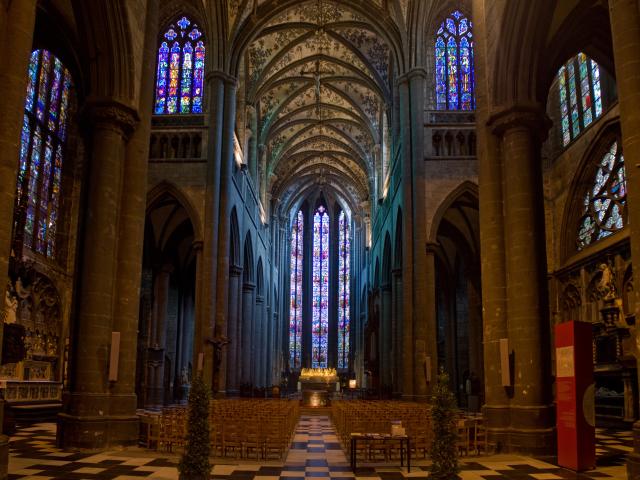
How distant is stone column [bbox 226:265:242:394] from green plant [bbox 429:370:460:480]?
21.0 metres

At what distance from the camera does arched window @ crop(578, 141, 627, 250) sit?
20281 millimetres

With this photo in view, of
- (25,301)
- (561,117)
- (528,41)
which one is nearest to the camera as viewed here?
(528,41)

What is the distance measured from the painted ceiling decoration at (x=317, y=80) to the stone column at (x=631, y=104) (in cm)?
2194

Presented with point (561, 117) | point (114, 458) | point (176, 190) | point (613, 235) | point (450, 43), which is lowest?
point (114, 458)

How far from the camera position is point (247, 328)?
1433 inches

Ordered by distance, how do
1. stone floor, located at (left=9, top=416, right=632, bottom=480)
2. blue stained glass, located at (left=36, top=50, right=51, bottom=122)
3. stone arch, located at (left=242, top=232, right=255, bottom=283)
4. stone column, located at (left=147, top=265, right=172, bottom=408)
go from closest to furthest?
stone floor, located at (left=9, top=416, right=632, bottom=480) < blue stained glass, located at (left=36, top=50, right=51, bottom=122) < stone column, located at (left=147, top=265, right=172, bottom=408) < stone arch, located at (left=242, top=232, right=255, bottom=283)

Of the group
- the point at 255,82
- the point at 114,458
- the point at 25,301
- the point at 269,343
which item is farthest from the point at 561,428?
the point at 269,343

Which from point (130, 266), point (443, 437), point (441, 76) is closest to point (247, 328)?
point (441, 76)

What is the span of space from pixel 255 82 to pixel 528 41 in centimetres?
2267

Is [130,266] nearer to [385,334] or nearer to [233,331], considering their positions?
[233,331]

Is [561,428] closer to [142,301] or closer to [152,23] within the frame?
[152,23]

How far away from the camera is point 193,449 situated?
291 inches

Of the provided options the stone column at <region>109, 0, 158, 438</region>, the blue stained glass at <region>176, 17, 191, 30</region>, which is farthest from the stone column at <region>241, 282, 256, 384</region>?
the stone column at <region>109, 0, 158, 438</region>

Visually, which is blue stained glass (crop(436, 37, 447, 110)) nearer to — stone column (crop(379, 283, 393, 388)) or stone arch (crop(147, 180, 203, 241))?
stone arch (crop(147, 180, 203, 241))
